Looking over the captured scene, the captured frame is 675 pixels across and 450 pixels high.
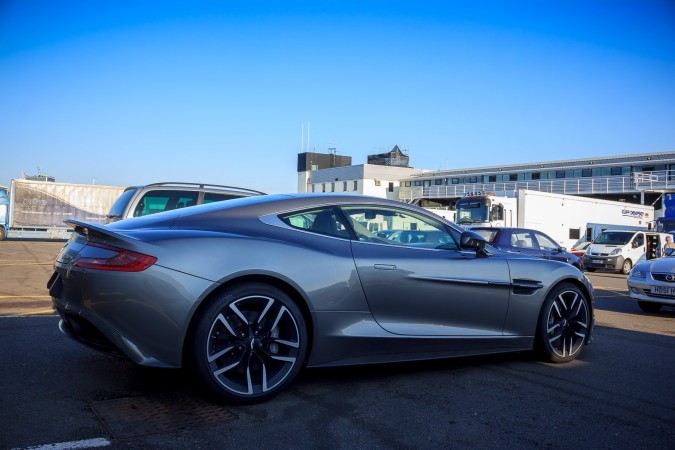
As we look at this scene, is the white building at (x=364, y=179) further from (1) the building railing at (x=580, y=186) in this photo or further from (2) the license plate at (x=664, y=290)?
(2) the license plate at (x=664, y=290)

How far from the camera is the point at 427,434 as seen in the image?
10.8 ft

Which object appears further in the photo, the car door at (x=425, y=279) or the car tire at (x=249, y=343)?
the car door at (x=425, y=279)

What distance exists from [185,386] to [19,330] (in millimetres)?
2717

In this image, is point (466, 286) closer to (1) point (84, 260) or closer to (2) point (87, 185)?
(1) point (84, 260)

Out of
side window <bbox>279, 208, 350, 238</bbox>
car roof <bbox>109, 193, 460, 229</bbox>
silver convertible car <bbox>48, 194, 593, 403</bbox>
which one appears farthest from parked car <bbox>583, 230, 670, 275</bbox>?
side window <bbox>279, 208, 350, 238</bbox>

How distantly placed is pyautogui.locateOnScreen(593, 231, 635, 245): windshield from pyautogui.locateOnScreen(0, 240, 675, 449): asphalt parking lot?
20263 mm

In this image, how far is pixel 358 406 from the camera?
3771mm

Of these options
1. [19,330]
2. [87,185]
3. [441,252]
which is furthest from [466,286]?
[87,185]

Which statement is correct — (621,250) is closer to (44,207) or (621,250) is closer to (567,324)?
(567,324)

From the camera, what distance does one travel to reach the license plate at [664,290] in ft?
30.7

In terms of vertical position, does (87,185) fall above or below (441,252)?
above

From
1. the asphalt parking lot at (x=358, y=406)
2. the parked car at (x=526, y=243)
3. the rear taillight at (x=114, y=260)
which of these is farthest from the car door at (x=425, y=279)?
the parked car at (x=526, y=243)

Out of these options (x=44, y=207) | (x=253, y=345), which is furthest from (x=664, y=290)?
(x=44, y=207)

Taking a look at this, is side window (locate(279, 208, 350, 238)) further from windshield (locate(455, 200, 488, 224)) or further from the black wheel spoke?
windshield (locate(455, 200, 488, 224))
